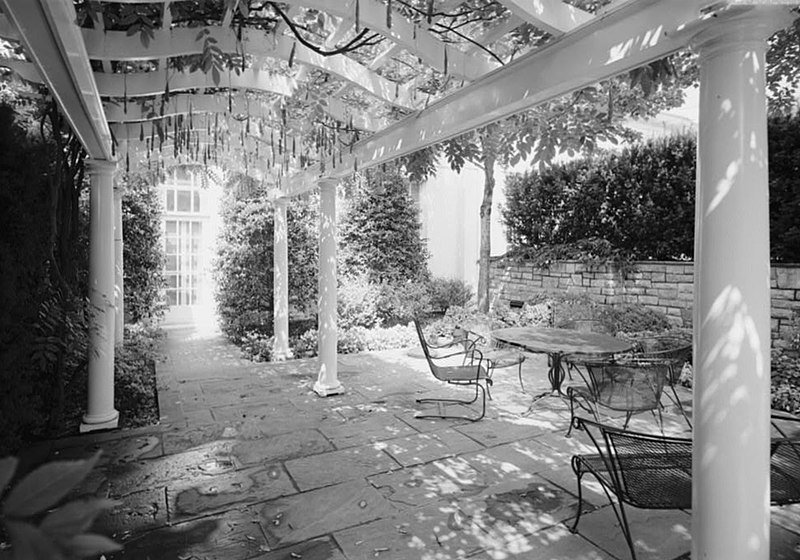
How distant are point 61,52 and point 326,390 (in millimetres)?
3959

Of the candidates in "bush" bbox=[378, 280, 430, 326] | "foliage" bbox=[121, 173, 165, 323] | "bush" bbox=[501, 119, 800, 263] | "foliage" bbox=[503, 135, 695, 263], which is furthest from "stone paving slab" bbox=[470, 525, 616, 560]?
"foliage" bbox=[121, 173, 165, 323]

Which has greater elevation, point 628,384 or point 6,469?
point 6,469

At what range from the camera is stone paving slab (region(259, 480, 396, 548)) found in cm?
264

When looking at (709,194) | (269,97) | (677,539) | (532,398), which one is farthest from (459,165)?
(677,539)

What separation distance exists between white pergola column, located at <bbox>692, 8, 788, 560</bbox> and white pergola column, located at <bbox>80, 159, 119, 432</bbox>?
4.33 metres

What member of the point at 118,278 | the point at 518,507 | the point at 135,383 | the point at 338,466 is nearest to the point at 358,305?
the point at 118,278

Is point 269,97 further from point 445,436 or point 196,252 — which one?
point 196,252

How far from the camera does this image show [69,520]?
1.42 feet

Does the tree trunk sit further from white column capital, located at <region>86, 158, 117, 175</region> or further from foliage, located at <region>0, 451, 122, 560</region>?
foliage, located at <region>0, 451, 122, 560</region>

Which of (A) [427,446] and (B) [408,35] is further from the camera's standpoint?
(A) [427,446]

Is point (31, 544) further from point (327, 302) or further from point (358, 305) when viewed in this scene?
point (358, 305)

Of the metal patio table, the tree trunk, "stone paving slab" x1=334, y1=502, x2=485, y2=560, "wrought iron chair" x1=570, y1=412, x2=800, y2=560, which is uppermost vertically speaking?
the tree trunk

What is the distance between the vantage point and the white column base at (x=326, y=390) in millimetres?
5340

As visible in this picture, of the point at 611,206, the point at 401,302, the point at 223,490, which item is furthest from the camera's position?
the point at 401,302
